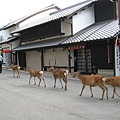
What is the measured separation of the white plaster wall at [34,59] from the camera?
83.4 ft

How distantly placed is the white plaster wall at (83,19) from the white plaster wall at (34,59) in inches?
290

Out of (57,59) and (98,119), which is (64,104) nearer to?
(98,119)

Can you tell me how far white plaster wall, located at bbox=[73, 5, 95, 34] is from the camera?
19519 millimetres

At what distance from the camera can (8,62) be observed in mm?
30172

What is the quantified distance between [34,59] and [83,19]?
9096 mm

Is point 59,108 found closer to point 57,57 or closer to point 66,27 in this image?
point 66,27

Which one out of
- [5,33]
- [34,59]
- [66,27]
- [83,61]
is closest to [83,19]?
[66,27]

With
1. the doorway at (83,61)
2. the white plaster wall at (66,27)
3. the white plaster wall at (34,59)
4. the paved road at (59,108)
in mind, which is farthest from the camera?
the white plaster wall at (34,59)

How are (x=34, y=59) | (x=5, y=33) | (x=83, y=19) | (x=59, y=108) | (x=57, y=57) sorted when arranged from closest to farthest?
1. (x=59, y=108)
2. (x=83, y=19)
3. (x=57, y=57)
4. (x=34, y=59)
5. (x=5, y=33)

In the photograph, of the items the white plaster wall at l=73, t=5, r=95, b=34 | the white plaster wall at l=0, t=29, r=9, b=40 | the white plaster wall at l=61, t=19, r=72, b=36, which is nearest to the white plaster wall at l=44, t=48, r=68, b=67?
the white plaster wall at l=61, t=19, r=72, b=36

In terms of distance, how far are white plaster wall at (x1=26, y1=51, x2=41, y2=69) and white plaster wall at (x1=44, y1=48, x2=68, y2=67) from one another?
1.91 meters

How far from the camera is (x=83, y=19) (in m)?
20.0

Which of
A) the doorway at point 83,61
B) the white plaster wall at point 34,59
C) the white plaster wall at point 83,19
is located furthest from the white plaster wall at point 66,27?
the white plaster wall at point 34,59

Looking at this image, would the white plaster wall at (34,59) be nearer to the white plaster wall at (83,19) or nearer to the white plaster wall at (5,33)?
the white plaster wall at (83,19)
